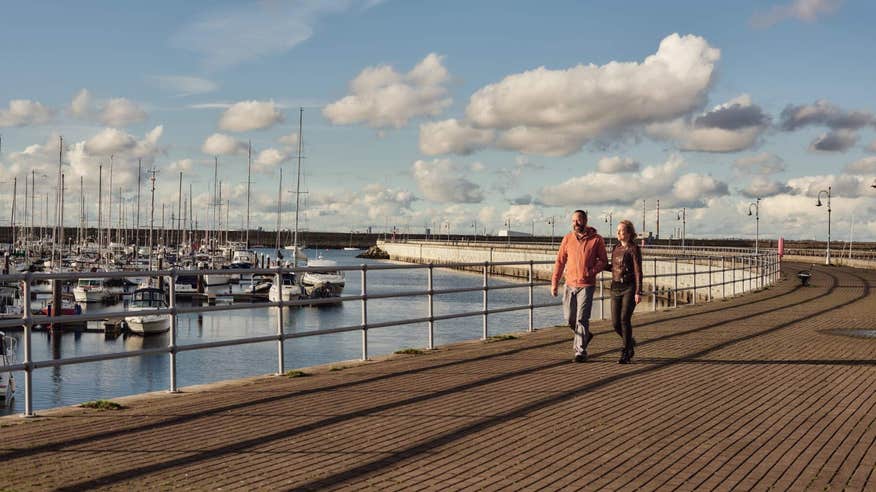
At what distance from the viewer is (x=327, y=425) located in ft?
26.5

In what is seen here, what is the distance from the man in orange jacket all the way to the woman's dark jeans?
1.29 ft

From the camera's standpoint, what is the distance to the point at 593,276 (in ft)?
41.5

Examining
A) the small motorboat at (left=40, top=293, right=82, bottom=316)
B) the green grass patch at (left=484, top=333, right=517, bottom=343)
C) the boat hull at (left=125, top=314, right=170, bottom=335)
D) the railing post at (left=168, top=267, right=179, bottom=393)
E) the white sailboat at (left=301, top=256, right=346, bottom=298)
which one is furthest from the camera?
the white sailboat at (left=301, top=256, right=346, bottom=298)

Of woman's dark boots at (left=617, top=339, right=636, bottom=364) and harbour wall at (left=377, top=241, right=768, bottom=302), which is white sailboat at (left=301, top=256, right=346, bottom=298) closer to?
harbour wall at (left=377, top=241, right=768, bottom=302)

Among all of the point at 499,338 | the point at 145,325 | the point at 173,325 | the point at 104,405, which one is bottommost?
the point at 145,325

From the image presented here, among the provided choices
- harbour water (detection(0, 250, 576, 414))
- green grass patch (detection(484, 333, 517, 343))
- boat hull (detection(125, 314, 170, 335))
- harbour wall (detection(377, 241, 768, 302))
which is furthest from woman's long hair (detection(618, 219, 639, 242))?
boat hull (detection(125, 314, 170, 335))

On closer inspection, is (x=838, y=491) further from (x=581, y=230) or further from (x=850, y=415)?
(x=581, y=230)

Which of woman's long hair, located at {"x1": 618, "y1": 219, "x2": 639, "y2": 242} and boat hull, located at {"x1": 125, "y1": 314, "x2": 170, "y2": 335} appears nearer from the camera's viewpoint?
woman's long hair, located at {"x1": 618, "y1": 219, "x2": 639, "y2": 242}

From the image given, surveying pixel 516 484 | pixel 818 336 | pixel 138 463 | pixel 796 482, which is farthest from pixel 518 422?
pixel 818 336

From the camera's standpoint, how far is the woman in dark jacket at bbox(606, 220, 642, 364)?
12406 millimetres

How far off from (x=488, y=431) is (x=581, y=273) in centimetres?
508

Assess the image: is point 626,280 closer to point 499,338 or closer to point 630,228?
point 630,228

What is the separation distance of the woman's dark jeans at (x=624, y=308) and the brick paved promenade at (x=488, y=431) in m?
0.45

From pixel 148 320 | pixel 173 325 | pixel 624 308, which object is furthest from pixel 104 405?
pixel 148 320
